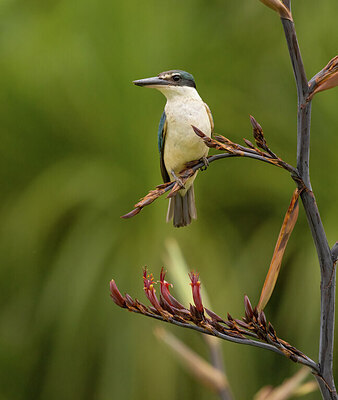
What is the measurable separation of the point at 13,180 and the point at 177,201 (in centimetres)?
144

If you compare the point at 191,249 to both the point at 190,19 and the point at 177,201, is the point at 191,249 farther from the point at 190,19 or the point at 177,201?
the point at 177,201

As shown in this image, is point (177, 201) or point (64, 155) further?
point (64, 155)

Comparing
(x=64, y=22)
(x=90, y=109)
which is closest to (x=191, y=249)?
(x=90, y=109)

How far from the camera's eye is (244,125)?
2.34 m

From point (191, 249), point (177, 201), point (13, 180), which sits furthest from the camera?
point (13, 180)

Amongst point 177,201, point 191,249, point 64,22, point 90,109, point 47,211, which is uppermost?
point 64,22

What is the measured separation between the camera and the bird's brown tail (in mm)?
1140

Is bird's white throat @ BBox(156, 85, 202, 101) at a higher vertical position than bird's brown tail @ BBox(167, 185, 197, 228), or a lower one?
higher

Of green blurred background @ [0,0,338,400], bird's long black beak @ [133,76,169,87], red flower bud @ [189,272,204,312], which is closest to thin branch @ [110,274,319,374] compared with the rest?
red flower bud @ [189,272,204,312]

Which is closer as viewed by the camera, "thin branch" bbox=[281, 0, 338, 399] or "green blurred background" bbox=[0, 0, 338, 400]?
"thin branch" bbox=[281, 0, 338, 399]

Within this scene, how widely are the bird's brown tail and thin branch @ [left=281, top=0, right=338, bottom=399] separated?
0.53 metres

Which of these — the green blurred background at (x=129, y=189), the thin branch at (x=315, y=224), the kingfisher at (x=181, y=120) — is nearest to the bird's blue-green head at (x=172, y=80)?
the kingfisher at (x=181, y=120)

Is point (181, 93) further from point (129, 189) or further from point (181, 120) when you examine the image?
point (129, 189)

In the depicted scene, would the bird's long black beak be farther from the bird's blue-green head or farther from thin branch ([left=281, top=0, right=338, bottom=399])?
thin branch ([left=281, top=0, right=338, bottom=399])
